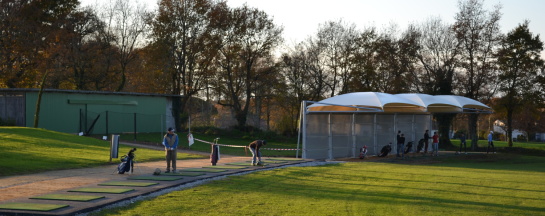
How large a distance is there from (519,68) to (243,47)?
2668 centimetres

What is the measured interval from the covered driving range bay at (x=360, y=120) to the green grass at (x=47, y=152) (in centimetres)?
787

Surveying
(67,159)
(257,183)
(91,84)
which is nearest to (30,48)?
(91,84)

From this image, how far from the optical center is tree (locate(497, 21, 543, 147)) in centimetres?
5228

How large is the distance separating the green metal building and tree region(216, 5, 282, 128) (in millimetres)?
9353

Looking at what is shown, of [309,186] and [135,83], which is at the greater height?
[135,83]

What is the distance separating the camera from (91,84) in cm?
5591

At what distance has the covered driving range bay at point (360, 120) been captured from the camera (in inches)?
1292

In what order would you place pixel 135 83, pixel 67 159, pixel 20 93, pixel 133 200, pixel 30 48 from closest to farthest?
pixel 133 200 < pixel 67 159 < pixel 20 93 < pixel 30 48 < pixel 135 83

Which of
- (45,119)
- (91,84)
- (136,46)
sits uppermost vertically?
(136,46)

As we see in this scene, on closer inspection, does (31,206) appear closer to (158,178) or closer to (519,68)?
(158,178)

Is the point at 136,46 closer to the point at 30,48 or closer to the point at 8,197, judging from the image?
the point at 30,48

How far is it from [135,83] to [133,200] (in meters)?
47.0

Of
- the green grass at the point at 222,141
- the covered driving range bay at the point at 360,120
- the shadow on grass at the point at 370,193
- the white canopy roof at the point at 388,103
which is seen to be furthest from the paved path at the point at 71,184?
the green grass at the point at 222,141

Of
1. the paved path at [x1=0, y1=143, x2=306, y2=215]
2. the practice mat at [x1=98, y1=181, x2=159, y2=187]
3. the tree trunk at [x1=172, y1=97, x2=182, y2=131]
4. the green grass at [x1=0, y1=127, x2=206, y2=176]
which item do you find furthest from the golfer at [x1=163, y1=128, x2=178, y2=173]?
the tree trunk at [x1=172, y1=97, x2=182, y2=131]
